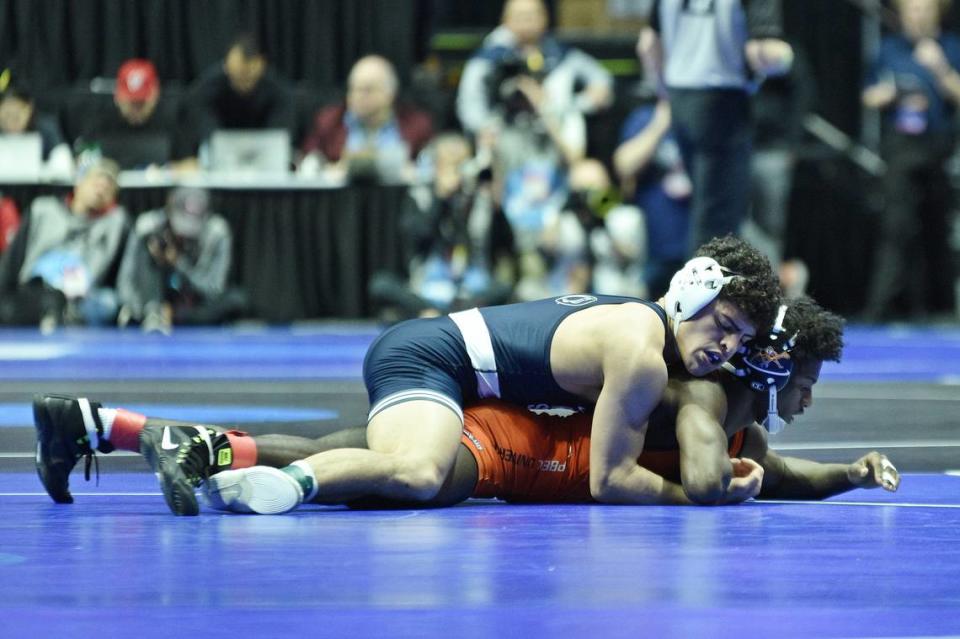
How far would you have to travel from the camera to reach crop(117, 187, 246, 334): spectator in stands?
1218cm

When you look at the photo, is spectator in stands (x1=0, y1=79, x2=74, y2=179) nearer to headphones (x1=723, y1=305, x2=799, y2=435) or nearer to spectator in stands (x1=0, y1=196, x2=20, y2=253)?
spectator in stands (x1=0, y1=196, x2=20, y2=253)

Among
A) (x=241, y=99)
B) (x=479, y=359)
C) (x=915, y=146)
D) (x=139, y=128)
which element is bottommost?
(x=479, y=359)

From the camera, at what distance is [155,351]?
10.3 m

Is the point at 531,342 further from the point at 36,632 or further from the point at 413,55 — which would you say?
the point at 413,55

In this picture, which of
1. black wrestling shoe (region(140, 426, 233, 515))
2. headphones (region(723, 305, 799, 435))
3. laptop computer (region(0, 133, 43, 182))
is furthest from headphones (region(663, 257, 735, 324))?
laptop computer (region(0, 133, 43, 182))

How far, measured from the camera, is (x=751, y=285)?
179 inches

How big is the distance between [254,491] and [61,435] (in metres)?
0.58

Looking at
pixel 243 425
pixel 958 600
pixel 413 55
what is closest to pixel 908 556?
pixel 958 600

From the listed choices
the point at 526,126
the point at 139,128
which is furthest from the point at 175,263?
the point at 526,126

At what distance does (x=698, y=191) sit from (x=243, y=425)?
367 cm

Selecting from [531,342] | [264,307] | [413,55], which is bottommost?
[264,307]

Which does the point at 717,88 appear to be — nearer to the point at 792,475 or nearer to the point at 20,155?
the point at 792,475

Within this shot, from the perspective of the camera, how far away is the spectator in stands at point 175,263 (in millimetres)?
12180

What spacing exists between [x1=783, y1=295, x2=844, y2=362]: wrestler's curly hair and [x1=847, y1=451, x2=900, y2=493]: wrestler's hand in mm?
297
